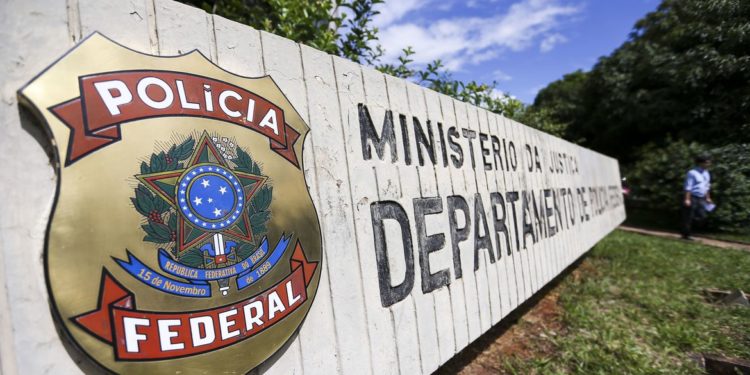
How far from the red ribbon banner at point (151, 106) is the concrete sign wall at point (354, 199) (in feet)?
0.31

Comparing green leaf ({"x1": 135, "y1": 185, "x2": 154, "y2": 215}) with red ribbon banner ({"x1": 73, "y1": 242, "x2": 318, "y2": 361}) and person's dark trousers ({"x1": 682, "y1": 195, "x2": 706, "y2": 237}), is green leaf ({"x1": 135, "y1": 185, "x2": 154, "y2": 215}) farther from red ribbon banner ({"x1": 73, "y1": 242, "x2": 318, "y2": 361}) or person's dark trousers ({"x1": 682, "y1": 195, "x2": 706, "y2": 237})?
person's dark trousers ({"x1": 682, "y1": 195, "x2": 706, "y2": 237})

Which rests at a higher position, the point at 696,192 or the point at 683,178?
the point at 683,178

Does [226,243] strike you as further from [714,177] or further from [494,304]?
[714,177]

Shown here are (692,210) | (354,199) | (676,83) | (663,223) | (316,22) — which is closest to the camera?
(354,199)

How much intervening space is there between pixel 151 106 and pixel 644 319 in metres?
4.25

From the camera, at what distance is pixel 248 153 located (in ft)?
3.76

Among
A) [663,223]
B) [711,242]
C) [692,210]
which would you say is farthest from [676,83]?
[711,242]

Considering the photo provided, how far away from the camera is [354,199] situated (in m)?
1.55

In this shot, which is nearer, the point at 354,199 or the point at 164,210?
the point at 164,210

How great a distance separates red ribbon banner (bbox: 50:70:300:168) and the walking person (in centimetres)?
904

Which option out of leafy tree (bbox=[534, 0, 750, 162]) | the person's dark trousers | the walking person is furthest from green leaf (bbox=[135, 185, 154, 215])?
the person's dark trousers

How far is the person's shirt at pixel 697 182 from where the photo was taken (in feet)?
24.5

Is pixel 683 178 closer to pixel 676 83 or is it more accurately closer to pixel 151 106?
pixel 676 83

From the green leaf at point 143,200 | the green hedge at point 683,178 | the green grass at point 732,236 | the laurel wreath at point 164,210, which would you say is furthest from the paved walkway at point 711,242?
the green leaf at point 143,200
